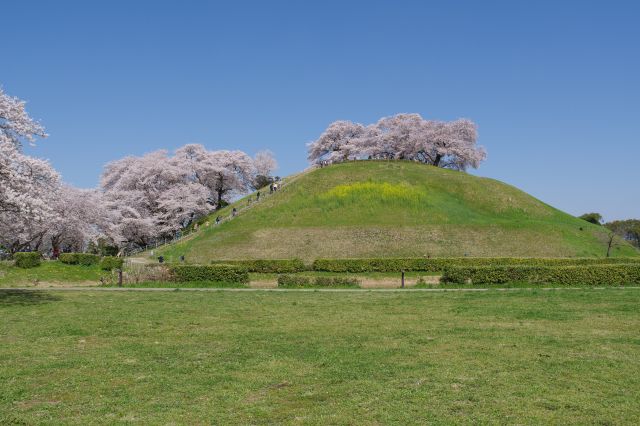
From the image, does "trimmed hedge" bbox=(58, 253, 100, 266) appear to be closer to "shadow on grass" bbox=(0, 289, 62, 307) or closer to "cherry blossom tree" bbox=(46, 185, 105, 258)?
"shadow on grass" bbox=(0, 289, 62, 307)

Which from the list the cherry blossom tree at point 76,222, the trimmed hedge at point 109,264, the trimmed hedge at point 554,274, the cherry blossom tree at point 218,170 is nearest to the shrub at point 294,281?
the trimmed hedge at point 554,274

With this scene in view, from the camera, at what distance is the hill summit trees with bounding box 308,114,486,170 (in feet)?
309

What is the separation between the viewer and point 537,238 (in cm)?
5516

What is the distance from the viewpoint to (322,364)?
11.8 meters

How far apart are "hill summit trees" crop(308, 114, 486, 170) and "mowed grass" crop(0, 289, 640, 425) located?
7517cm

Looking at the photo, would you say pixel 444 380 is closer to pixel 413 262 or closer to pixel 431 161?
pixel 413 262

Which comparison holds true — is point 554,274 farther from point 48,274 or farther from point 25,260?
point 25,260

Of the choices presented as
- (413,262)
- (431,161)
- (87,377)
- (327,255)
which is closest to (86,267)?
(327,255)

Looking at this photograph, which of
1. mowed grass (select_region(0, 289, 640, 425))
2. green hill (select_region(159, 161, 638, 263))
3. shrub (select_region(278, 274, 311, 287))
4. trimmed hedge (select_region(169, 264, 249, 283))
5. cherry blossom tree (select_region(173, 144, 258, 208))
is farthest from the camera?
cherry blossom tree (select_region(173, 144, 258, 208))

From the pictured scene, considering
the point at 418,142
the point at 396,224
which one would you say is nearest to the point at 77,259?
the point at 396,224

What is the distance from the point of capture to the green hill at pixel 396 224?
175ft

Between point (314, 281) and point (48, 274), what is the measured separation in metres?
19.1

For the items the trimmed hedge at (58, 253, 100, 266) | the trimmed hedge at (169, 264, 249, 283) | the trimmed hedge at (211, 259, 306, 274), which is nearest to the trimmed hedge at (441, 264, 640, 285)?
the trimmed hedge at (169, 264, 249, 283)

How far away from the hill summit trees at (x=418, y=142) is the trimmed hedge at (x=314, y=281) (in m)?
65.5
